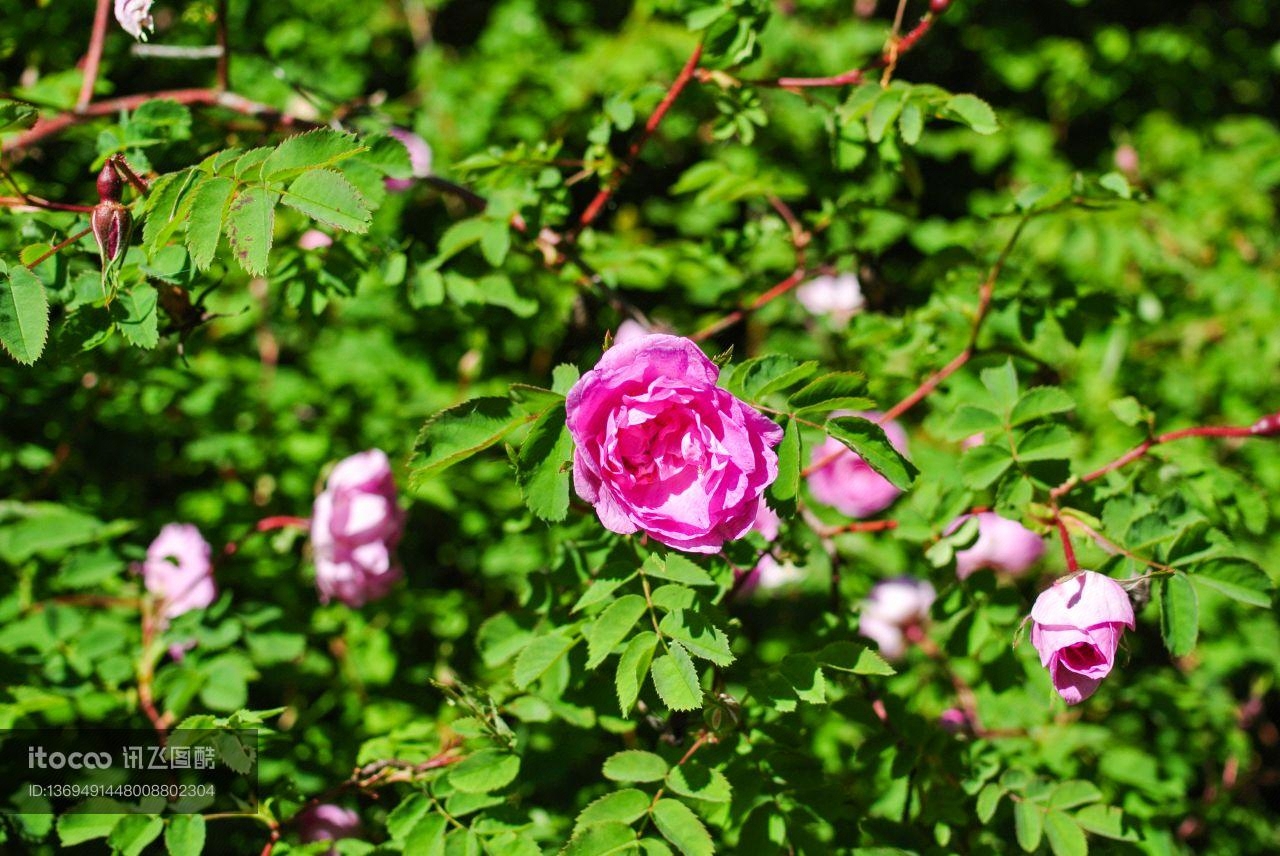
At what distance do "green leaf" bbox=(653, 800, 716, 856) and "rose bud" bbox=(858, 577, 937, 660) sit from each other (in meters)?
0.88

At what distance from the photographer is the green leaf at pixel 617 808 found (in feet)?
3.47

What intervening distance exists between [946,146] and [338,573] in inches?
83.6

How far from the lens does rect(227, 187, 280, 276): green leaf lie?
0.92m

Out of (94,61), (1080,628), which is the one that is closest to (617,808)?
(1080,628)

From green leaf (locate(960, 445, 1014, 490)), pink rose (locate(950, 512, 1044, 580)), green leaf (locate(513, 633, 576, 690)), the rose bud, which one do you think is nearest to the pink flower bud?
green leaf (locate(513, 633, 576, 690))

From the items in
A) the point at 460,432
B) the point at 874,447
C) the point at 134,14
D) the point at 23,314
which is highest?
the point at 134,14

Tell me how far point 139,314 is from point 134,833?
2.02 ft

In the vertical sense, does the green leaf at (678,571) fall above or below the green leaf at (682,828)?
above

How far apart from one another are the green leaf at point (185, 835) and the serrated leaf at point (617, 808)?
0.45 meters

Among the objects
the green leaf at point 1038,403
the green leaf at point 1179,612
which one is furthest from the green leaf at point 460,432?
the green leaf at point 1179,612

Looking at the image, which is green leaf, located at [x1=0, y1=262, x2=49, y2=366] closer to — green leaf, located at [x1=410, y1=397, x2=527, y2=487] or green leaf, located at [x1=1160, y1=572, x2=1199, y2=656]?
green leaf, located at [x1=410, y1=397, x2=527, y2=487]

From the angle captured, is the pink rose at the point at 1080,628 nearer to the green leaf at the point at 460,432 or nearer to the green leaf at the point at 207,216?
the green leaf at the point at 460,432

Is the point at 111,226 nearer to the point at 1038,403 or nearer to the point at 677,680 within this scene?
the point at 677,680

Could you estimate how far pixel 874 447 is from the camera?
102 cm
